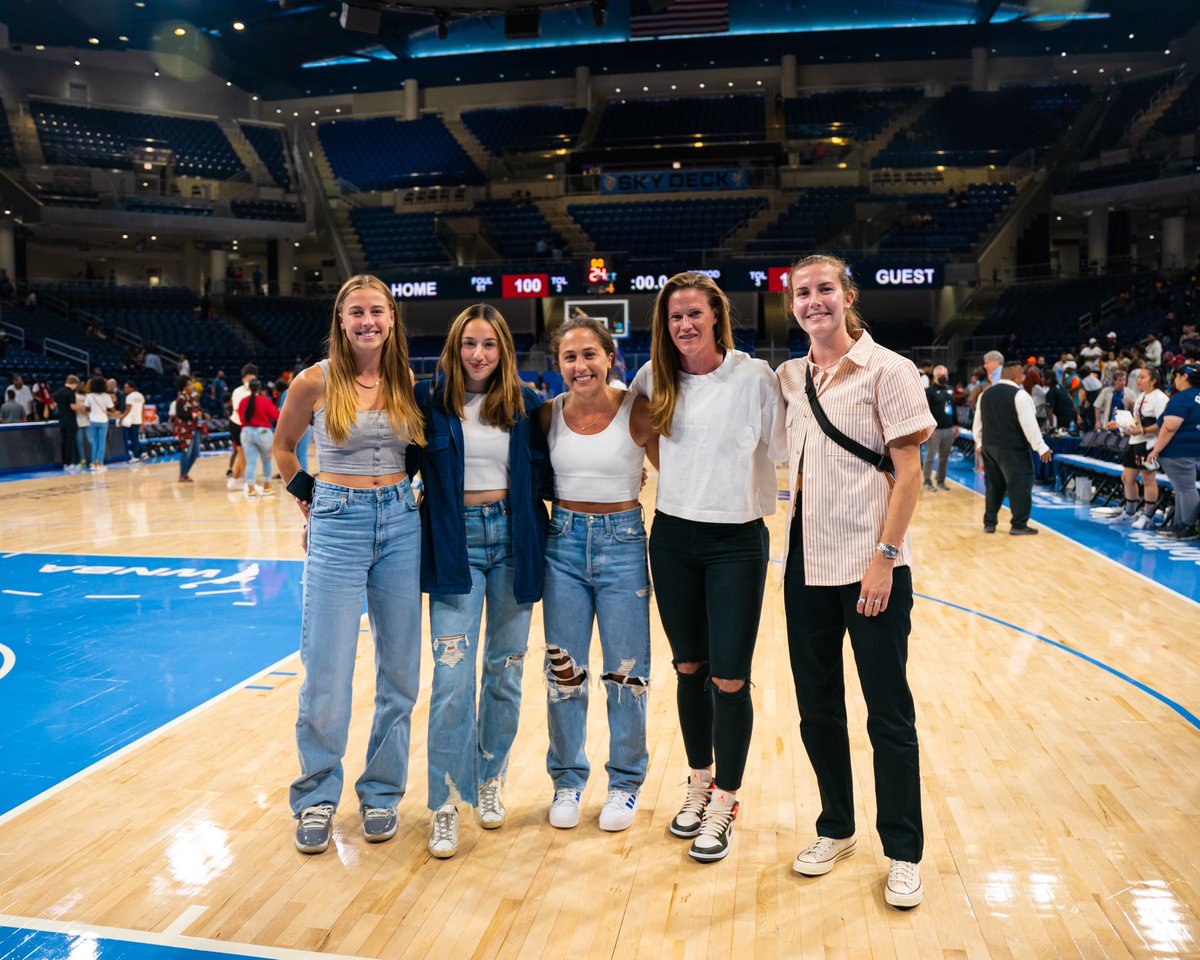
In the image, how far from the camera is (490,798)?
331 cm

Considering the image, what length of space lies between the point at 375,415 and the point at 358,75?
3468 cm

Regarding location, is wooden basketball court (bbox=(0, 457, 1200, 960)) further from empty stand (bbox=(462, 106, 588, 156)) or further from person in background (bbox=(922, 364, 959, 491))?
empty stand (bbox=(462, 106, 588, 156))

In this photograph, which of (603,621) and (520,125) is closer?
(603,621)

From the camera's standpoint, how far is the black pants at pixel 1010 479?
9234 millimetres

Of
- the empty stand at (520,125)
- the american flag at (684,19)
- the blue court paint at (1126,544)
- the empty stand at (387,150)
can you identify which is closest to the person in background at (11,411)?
the blue court paint at (1126,544)

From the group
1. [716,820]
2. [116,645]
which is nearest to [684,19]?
[116,645]

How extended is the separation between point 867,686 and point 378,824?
5.23ft

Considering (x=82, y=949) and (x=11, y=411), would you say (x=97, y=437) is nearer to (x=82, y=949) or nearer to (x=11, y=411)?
(x=11, y=411)

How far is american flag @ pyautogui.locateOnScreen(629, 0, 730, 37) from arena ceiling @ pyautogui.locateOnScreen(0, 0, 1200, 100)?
0.41m

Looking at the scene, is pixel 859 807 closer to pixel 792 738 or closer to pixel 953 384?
pixel 792 738

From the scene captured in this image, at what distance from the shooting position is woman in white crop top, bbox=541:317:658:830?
3.13 meters

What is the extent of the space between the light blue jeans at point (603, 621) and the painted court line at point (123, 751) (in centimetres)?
168

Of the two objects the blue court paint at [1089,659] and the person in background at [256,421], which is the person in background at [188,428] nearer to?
the person in background at [256,421]

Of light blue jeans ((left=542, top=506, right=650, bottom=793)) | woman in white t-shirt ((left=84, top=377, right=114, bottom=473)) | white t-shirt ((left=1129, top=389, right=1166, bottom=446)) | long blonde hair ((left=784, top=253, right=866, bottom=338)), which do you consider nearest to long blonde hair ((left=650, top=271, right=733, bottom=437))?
long blonde hair ((left=784, top=253, right=866, bottom=338))
